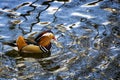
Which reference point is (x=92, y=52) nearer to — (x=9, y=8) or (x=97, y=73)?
(x=97, y=73)

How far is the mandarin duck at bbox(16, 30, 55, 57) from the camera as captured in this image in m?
10.6

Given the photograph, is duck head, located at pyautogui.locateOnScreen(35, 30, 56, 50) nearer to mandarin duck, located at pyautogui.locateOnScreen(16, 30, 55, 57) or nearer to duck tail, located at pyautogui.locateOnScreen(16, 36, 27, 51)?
mandarin duck, located at pyautogui.locateOnScreen(16, 30, 55, 57)

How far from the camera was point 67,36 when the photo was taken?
11469 mm

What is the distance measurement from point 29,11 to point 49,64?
3703mm

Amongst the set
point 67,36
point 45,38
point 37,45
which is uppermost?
point 45,38

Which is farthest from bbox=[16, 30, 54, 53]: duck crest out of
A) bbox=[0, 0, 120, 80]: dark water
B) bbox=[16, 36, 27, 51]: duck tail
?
bbox=[0, 0, 120, 80]: dark water

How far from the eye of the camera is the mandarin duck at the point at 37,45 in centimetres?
1062

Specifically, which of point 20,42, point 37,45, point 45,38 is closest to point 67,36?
point 45,38

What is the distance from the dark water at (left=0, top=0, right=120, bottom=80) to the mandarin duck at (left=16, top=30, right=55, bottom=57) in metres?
0.25

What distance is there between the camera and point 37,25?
40.0 ft

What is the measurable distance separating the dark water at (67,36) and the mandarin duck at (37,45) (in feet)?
0.82

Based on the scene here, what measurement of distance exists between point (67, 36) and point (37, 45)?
3.54 feet

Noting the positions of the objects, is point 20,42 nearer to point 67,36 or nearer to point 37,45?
point 37,45

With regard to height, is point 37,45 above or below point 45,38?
below
